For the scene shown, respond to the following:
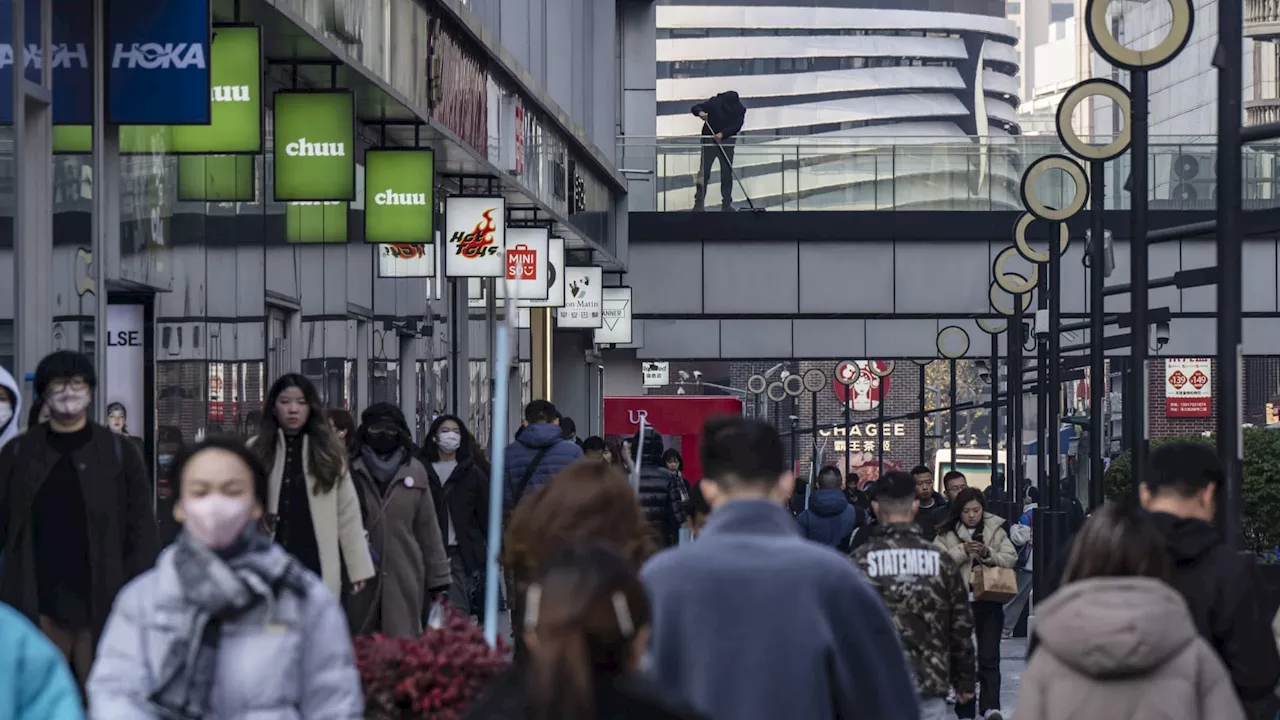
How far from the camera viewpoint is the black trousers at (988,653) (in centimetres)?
1494

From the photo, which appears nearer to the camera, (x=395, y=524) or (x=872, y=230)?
(x=395, y=524)

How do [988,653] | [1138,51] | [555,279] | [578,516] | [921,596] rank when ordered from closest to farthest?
[578,516], [921,596], [1138,51], [988,653], [555,279]

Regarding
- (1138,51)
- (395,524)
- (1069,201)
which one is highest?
(1138,51)

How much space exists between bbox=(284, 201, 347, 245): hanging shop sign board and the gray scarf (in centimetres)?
1248

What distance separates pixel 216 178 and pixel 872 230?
24936 millimetres

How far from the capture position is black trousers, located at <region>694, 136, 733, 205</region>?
3850 cm

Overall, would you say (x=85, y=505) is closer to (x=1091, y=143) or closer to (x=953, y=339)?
(x=1091, y=143)

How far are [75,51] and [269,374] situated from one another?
19.1ft

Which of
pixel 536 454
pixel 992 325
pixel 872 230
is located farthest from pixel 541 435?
pixel 992 325

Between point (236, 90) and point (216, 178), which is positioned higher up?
point (236, 90)

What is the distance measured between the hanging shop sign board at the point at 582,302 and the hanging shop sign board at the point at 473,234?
12.4m

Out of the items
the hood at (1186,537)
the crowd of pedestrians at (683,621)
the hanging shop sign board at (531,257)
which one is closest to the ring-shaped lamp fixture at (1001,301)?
the hanging shop sign board at (531,257)

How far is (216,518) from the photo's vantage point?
504 centimetres

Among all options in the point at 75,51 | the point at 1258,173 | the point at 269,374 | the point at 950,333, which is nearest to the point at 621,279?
the point at 950,333
